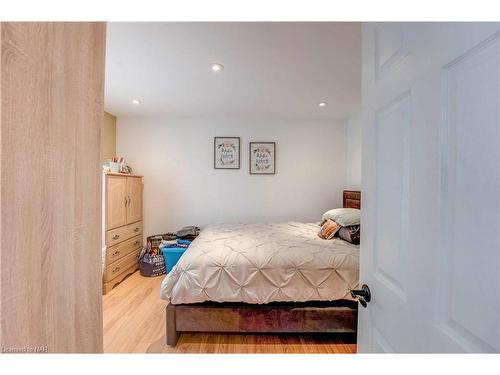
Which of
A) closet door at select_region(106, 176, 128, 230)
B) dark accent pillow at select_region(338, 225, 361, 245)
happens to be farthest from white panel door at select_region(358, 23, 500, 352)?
closet door at select_region(106, 176, 128, 230)

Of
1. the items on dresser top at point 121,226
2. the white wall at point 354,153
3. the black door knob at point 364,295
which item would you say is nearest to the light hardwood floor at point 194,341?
the items on dresser top at point 121,226

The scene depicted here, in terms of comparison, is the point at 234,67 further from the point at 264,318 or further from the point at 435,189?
the point at 264,318

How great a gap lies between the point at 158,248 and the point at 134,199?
83 centimetres

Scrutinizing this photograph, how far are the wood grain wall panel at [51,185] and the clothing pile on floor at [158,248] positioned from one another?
2.58 metres

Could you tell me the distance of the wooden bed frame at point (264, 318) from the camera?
6.11 feet

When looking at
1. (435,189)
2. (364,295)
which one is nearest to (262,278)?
(364,295)

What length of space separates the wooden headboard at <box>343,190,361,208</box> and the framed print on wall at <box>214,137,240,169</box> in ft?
6.11

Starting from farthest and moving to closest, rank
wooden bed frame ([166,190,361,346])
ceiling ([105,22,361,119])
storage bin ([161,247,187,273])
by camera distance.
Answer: storage bin ([161,247,187,273]) → wooden bed frame ([166,190,361,346]) → ceiling ([105,22,361,119])

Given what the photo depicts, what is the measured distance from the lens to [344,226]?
8.01 ft

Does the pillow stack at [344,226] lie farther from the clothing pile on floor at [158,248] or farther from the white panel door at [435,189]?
the clothing pile on floor at [158,248]

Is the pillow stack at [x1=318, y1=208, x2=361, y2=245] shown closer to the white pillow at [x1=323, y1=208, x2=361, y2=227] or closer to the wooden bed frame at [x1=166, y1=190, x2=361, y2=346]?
the white pillow at [x1=323, y1=208, x2=361, y2=227]

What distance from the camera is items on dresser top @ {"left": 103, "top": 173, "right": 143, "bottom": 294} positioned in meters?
2.82

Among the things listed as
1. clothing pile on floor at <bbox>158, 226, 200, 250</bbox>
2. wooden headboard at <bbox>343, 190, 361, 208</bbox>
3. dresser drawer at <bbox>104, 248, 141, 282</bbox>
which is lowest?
dresser drawer at <bbox>104, 248, 141, 282</bbox>
